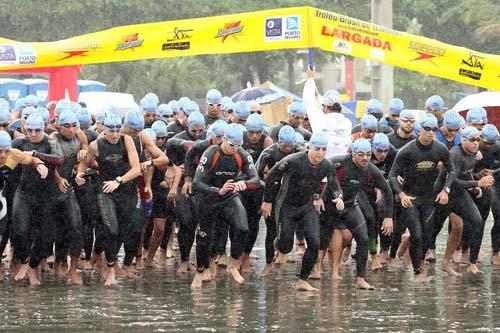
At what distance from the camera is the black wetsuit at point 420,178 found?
1516 cm

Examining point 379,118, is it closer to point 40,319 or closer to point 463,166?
point 463,166

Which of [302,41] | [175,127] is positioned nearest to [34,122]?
[175,127]

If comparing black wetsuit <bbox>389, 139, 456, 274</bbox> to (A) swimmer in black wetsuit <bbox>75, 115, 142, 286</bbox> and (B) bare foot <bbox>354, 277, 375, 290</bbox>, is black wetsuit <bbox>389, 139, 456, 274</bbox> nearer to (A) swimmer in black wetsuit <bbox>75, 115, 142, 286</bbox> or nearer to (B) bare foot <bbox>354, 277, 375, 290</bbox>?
(B) bare foot <bbox>354, 277, 375, 290</bbox>

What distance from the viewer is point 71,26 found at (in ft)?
166

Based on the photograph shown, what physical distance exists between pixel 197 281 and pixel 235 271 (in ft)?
1.95

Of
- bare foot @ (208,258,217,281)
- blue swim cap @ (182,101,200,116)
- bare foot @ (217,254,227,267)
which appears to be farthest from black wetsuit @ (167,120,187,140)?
bare foot @ (208,258,217,281)

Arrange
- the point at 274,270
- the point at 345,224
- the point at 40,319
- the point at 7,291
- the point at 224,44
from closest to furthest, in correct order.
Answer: the point at 40,319 < the point at 7,291 < the point at 345,224 < the point at 274,270 < the point at 224,44

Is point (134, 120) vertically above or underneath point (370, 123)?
underneath

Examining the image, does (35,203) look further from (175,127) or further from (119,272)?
(175,127)

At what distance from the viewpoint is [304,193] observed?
14422 millimetres

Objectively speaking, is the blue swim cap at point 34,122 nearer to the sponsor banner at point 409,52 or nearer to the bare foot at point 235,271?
the bare foot at point 235,271

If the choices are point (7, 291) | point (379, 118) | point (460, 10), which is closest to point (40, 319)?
point (7, 291)

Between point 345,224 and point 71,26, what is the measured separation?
37046 millimetres

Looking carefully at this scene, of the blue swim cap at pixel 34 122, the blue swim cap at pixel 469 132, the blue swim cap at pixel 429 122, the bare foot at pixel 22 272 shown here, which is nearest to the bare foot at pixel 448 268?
the blue swim cap at pixel 469 132
